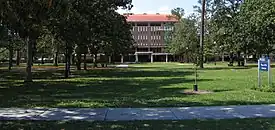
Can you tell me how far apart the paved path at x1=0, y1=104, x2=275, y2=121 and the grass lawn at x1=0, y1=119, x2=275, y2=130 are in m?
0.66

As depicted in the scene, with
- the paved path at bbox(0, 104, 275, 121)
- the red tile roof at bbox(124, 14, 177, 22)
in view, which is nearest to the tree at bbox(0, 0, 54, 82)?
the paved path at bbox(0, 104, 275, 121)

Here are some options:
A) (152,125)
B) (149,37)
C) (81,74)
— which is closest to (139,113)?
(152,125)

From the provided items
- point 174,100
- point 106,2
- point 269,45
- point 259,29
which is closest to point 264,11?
point 259,29

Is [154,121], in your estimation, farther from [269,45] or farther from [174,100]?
[269,45]

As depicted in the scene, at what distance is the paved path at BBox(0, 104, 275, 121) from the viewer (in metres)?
11.2

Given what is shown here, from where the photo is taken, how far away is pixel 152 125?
994 centimetres

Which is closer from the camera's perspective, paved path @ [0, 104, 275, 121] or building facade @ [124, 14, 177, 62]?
paved path @ [0, 104, 275, 121]

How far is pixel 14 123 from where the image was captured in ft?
34.0

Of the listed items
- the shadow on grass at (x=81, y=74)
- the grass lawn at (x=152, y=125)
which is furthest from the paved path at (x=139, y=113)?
the shadow on grass at (x=81, y=74)

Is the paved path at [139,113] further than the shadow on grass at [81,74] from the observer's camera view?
No

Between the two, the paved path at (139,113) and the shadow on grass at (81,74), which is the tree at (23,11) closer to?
the paved path at (139,113)

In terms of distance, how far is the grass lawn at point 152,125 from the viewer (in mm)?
9625

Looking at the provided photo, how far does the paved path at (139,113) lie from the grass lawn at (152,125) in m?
0.66

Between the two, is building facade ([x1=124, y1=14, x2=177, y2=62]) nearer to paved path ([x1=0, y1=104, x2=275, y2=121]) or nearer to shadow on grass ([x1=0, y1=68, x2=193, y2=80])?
shadow on grass ([x1=0, y1=68, x2=193, y2=80])
